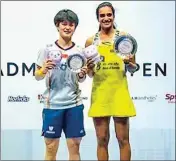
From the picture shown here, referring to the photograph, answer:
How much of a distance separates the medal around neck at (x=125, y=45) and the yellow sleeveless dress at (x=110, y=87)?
0.9 inches

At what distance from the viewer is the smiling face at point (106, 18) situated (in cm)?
214

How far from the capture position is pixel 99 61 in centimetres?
211

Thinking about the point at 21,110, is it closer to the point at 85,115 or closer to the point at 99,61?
the point at 85,115

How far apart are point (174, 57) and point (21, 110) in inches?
30.1

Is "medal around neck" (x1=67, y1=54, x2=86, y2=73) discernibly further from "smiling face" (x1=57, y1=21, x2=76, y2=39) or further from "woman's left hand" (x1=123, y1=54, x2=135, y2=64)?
"woman's left hand" (x1=123, y1=54, x2=135, y2=64)

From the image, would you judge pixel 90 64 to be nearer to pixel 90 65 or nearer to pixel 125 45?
pixel 90 65

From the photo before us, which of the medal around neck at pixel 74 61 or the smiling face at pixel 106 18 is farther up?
the smiling face at pixel 106 18

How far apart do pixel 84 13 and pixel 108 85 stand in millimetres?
360

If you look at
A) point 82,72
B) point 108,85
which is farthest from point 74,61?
point 108,85

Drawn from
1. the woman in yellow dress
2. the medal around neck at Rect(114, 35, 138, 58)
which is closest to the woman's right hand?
the woman in yellow dress

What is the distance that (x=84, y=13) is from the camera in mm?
2213

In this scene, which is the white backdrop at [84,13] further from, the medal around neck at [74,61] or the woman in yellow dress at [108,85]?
the medal around neck at [74,61]

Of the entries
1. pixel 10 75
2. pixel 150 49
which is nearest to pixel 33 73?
pixel 10 75

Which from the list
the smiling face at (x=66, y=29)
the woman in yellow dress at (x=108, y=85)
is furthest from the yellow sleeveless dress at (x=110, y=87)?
the smiling face at (x=66, y=29)
